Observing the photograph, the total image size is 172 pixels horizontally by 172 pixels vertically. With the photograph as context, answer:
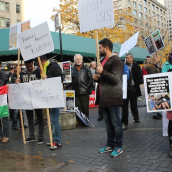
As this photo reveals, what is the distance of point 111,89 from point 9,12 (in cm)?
4631

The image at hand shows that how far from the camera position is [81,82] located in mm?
6898

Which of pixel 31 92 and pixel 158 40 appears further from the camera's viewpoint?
pixel 158 40

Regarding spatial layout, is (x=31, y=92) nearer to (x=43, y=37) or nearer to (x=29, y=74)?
(x=29, y=74)

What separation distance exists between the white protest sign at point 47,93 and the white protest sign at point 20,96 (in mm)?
193

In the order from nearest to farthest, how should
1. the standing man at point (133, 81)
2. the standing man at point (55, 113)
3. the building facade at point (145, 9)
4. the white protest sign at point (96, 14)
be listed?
1. the white protest sign at point (96, 14)
2. the standing man at point (55, 113)
3. the standing man at point (133, 81)
4. the building facade at point (145, 9)

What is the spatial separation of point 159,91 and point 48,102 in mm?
2129

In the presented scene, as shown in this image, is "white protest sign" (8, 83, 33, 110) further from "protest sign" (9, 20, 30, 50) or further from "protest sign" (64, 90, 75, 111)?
"protest sign" (64, 90, 75, 111)

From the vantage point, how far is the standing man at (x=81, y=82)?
22.6 ft

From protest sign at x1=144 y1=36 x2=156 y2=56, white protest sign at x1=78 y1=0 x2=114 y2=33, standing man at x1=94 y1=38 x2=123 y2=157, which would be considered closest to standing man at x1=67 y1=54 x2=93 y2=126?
protest sign at x1=144 y1=36 x2=156 y2=56

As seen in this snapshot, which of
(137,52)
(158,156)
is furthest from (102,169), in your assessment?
(137,52)

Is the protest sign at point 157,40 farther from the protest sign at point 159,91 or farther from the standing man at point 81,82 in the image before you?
the protest sign at point 159,91

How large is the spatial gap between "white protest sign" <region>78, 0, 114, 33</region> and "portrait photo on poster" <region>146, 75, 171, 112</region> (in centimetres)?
131

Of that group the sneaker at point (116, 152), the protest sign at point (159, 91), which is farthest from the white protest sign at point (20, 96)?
the protest sign at point (159, 91)

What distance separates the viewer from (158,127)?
5.98 m
